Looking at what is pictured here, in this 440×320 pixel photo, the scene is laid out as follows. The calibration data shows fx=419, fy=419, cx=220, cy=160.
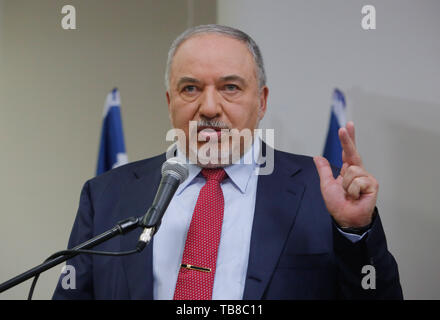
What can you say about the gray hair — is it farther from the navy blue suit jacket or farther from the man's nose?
the navy blue suit jacket

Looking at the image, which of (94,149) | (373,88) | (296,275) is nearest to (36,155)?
(94,149)

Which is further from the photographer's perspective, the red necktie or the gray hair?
the gray hair

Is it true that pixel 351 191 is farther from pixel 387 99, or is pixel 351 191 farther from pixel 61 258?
pixel 387 99

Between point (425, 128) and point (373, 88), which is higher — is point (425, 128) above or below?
below

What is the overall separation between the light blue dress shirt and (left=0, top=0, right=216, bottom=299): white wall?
68cm

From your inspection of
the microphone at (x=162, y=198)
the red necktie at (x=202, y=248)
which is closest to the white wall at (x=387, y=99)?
the red necktie at (x=202, y=248)

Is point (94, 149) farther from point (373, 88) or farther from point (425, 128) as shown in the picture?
point (425, 128)

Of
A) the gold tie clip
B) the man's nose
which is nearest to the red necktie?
the gold tie clip

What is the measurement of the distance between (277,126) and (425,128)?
2.01 ft

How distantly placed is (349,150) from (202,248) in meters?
0.47

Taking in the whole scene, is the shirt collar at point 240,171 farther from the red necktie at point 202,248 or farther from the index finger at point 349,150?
the index finger at point 349,150

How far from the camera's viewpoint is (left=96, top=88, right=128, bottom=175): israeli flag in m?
1.92

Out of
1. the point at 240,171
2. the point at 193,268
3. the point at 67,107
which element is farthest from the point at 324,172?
the point at 67,107

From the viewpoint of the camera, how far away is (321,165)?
1.10 meters
